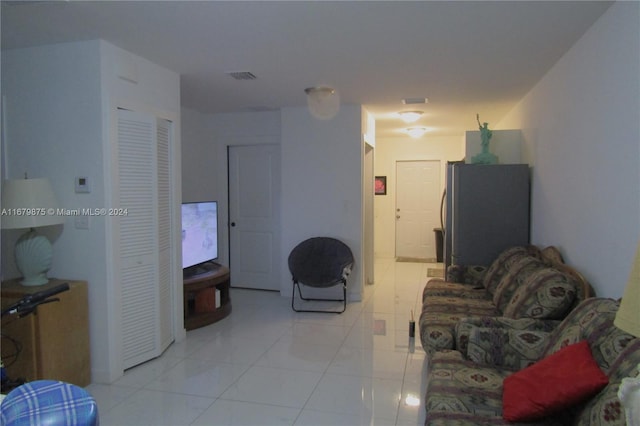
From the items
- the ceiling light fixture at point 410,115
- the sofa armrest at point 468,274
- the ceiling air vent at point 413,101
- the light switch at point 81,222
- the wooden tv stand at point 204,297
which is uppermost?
the ceiling air vent at point 413,101

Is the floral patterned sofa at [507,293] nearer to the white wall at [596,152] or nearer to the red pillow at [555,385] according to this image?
the white wall at [596,152]

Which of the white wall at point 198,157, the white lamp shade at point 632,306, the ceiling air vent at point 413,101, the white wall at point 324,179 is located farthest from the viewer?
the white wall at point 198,157

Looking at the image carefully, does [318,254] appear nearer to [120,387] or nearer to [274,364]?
[274,364]

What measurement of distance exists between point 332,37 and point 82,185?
205 centimetres

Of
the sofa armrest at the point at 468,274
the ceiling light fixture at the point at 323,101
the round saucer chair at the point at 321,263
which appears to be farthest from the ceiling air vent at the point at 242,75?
the sofa armrest at the point at 468,274

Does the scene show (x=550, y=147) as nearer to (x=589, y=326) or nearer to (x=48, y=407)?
(x=589, y=326)

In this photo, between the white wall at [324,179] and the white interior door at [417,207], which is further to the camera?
the white interior door at [417,207]

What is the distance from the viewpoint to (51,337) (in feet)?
9.15

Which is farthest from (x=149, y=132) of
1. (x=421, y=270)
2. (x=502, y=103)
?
(x=421, y=270)

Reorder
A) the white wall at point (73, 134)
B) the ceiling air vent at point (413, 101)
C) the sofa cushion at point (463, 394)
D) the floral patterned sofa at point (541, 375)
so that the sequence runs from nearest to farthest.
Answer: the floral patterned sofa at point (541, 375)
the sofa cushion at point (463, 394)
the white wall at point (73, 134)
the ceiling air vent at point (413, 101)

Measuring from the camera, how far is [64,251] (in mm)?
3178

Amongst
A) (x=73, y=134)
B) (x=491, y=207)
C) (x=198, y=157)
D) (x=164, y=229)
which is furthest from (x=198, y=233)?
(x=491, y=207)

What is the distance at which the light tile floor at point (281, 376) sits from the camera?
8.70 feet

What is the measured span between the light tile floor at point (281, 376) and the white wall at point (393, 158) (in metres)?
3.84
